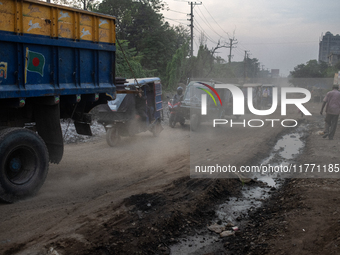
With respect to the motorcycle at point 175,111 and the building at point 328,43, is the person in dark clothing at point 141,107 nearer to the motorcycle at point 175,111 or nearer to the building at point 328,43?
the motorcycle at point 175,111

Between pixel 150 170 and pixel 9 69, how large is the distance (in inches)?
152

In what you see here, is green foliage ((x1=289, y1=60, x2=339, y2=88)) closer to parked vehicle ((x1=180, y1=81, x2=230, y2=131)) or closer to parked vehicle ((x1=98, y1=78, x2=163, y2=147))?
parked vehicle ((x1=180, y1=81, x2=230, y2=131))

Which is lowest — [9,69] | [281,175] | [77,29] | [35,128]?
[281,175]

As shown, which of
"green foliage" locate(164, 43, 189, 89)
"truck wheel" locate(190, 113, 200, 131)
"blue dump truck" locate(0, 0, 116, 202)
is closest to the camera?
"blue dump truck" locate(0, 0, 116, 202)

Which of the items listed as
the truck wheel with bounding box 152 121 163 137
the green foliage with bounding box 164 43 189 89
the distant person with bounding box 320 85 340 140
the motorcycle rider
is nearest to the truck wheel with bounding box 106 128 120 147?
the truck wheel with bounding box 152 121 163 137

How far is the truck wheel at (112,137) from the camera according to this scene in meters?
10.7

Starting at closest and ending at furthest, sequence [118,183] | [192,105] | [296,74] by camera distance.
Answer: [118,183], [192,105], [296,74]

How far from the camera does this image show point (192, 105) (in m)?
15.5

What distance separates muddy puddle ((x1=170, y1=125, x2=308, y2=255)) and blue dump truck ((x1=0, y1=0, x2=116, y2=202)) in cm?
293

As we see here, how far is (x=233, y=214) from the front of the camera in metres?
5.75

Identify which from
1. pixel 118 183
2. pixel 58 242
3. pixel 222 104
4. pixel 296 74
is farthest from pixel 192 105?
pixel 296 74

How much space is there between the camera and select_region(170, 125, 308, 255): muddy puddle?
4.56m

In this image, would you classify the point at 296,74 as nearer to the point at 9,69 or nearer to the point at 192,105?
the point at 192,105

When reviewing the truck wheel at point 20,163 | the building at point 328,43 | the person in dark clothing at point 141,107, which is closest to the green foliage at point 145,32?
the person in dark clothing at point 141,107
